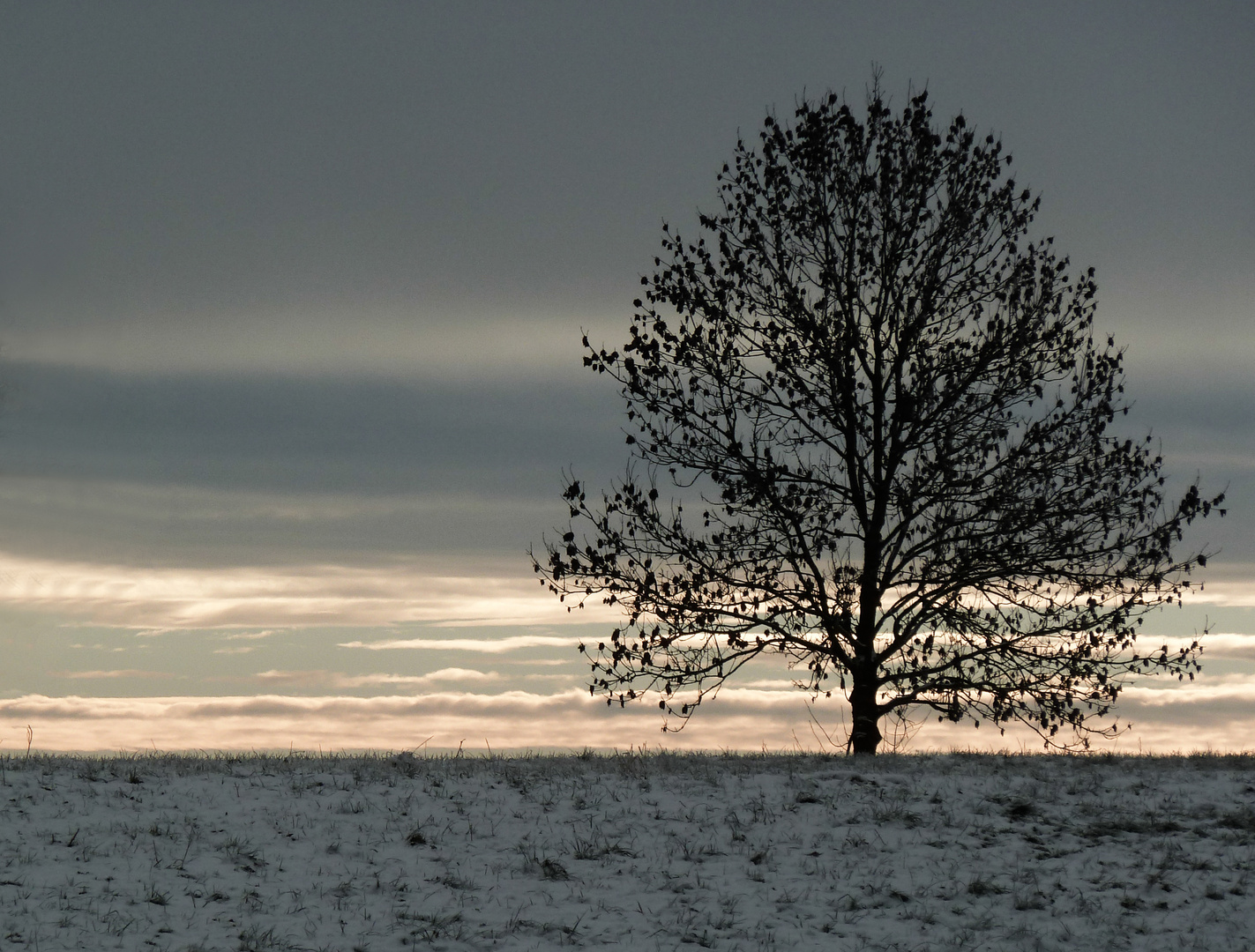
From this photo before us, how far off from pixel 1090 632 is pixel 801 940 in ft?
30.8

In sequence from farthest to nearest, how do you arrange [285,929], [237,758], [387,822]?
[237,758] → [387,822] → [285,929]

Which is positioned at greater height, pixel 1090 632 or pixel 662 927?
pixel 1090 632

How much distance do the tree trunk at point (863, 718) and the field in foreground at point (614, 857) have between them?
2505mm

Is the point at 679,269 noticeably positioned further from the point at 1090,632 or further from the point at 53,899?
the point at 53,899

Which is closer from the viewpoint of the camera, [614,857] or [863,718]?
[614,857]

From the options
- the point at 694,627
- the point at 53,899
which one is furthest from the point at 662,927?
the point at 694,627

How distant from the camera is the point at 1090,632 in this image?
18.5m

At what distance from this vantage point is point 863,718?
1930cm

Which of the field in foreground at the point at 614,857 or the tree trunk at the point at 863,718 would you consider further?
the tree trunk at the point at 863,718

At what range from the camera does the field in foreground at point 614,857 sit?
1118 cm

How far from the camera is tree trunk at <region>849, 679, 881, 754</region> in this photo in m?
19.2

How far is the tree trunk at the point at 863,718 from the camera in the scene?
63.2 feet

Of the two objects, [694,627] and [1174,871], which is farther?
[694,627]

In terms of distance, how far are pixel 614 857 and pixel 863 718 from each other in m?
7.42
